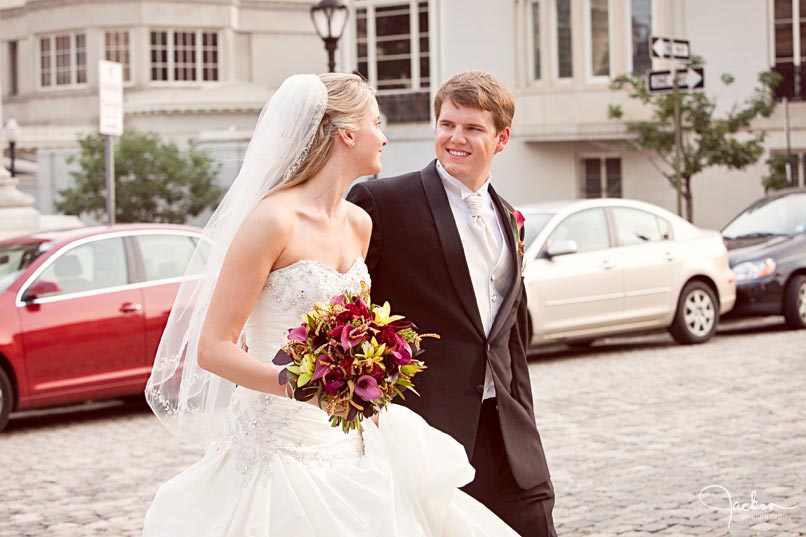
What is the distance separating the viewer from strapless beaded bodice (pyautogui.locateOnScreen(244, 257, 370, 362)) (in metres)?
4.06

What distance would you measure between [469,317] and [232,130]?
3029cm

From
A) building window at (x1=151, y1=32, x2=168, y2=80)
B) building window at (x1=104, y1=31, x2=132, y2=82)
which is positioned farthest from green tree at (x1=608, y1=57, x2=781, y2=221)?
building window at (x1=104, y1=31, x2=132, y2=82)

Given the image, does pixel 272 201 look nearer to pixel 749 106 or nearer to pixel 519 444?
pixel 519 444

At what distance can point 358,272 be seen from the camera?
428 centimetres

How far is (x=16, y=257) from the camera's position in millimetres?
11602

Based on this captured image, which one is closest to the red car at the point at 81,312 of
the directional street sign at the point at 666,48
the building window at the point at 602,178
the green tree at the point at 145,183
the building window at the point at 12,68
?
the directional street sign at the point at 666,48

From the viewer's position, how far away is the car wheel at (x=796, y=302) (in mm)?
16234

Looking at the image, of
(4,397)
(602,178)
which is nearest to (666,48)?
(4,397)

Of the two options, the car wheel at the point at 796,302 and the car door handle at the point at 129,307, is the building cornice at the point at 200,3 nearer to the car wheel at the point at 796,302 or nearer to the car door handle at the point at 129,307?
the car wheel at the point at 796,302

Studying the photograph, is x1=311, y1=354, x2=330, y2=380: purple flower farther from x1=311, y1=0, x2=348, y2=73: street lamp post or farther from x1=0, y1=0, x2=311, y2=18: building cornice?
x1=0, y1=0, x2=311, y2=18: building cornice

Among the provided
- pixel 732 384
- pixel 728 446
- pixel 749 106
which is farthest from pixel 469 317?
pixel 749 106

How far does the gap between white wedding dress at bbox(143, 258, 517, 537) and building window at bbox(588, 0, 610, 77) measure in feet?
81.1

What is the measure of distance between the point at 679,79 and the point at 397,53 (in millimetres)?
14473

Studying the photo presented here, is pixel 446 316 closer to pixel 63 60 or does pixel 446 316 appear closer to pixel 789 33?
pixel 789 33
